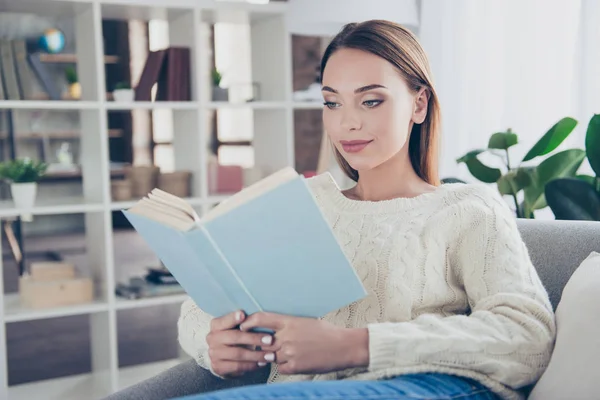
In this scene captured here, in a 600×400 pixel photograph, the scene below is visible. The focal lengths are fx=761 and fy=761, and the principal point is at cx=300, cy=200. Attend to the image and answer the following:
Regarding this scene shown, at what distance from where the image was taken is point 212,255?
1104 millimetres

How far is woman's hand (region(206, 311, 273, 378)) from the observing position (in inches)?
48.1

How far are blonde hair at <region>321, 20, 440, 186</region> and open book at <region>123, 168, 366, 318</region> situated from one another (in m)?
0.46

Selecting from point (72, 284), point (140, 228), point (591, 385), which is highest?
point (140, 228)

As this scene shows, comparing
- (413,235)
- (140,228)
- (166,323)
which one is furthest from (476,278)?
(166,323)

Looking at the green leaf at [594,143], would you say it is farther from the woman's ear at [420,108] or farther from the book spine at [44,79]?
the book spine at [44,79]

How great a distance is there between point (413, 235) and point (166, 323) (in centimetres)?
334

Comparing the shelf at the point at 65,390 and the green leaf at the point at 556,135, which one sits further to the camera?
the shelf at the point at 65,390

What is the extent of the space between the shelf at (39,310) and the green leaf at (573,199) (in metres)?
1.69

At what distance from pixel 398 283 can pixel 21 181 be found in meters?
1.89

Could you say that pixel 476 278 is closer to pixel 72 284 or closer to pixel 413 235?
pixel 413 235

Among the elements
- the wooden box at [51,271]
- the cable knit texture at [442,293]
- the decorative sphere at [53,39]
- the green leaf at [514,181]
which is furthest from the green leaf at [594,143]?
the decorative sphere at [53,39]

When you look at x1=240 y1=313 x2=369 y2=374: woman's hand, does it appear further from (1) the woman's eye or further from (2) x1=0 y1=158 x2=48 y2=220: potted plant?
(2) x1=0 y1=158 x2=48 y2=220: potted plant

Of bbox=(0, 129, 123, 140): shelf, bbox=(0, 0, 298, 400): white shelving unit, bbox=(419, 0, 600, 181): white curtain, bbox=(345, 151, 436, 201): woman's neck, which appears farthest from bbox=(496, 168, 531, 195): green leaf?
bbox=(0, 129, 123, 140): shelf

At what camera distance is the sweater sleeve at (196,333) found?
1.40m
